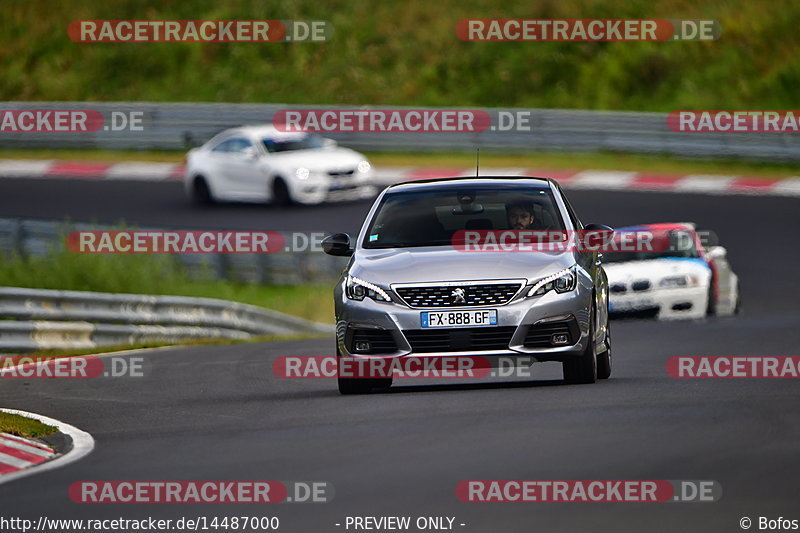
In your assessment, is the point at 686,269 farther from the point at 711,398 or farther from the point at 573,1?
the point at 573,1

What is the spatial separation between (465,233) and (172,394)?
2.72 m

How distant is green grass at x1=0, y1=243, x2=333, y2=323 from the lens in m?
22.5

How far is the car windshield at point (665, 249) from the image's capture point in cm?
2089

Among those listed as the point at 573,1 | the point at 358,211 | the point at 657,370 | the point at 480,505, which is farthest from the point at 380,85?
the point at 480,505

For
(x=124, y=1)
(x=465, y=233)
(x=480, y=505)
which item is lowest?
(x=480, y=505)

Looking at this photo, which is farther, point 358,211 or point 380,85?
point 380,85

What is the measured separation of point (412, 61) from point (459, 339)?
3218 cm

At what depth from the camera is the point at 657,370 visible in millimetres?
13742

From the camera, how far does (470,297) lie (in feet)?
37.7
